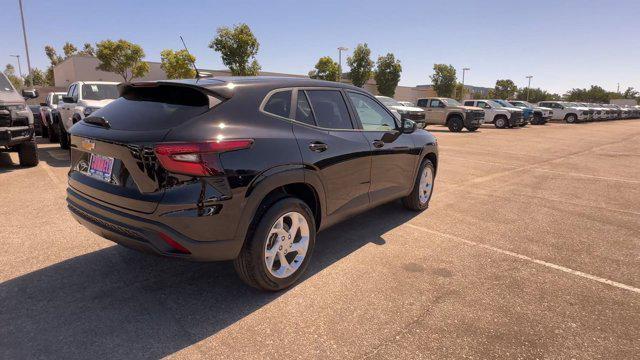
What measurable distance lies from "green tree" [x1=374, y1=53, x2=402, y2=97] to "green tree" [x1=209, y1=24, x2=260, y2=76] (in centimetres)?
2334

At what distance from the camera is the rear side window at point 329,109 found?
11.8ft

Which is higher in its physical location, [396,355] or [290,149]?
[290,149]

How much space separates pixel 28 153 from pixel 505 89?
98.1m

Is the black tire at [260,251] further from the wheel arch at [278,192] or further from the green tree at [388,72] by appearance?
the green tree at [388,72]

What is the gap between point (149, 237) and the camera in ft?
8.49

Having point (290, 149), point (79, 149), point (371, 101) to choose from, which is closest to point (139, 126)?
point (79, 149)

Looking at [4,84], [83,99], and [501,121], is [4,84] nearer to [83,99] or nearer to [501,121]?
[83,99]

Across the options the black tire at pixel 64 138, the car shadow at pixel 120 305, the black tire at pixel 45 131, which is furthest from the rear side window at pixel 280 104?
the black tire at pixel 45 131

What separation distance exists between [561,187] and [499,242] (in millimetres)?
3980

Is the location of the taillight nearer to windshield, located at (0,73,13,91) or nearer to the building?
windshield, located at (0,73,13,91)

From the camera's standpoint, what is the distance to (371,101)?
4.48m

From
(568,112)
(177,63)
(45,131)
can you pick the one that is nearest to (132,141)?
(45,131)

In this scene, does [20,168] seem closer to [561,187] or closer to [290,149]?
[290,149]

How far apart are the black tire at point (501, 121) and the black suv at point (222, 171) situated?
24.9 meters
